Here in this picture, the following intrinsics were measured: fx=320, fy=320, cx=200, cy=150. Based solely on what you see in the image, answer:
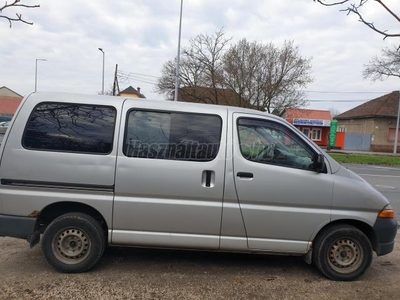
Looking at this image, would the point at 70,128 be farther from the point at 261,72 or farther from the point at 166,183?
the point at 261,72

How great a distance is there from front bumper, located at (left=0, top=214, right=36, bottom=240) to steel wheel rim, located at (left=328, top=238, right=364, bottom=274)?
135 inches

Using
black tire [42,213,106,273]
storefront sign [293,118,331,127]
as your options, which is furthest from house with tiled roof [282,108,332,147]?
black tire [42,213,106,273]

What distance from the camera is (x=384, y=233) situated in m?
3.70

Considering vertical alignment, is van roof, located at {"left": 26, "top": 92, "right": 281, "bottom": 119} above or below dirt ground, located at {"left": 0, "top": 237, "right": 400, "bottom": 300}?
above

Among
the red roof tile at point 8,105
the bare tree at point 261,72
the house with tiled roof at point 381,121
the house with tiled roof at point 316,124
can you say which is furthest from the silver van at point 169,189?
the red roof tile at point 8,105

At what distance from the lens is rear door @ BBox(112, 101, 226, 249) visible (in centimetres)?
354

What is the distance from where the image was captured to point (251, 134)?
12.4 feet

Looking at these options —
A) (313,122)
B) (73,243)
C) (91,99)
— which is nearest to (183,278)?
(73,243)

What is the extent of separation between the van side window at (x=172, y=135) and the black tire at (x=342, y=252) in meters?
1.63

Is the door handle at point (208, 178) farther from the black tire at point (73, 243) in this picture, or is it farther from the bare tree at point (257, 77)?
the bare tree at point (257, 77)

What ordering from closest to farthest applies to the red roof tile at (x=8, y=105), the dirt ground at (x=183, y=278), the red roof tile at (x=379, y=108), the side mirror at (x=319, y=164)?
the dirt ground at (x=183, y=278), the side mirror at (x=319, y=164), the red roof tile at (x=379, y=108), the red roof tile at (x=8, y=105)

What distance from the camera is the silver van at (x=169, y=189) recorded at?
11.6ft

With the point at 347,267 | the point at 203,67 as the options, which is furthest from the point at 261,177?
the point at 203,67

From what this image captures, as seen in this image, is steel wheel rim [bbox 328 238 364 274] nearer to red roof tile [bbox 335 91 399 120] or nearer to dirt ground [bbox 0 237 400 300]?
dirt ground [bbox 0 237 400 300]
